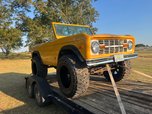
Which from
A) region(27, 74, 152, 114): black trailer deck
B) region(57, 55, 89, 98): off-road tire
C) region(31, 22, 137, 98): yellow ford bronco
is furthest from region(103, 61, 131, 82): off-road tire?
region(57, 55, 89, 98): off-road tire

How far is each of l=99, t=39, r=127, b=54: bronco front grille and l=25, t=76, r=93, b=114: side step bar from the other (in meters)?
1.39

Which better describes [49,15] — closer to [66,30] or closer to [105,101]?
[66,30]

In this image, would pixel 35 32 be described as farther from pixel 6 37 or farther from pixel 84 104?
pixel 84 104

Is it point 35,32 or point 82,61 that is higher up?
point 35,32

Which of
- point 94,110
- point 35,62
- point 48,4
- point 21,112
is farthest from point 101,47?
point 48,4

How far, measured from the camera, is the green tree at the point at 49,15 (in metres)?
30.5

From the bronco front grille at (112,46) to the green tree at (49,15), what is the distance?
22634 millimetres

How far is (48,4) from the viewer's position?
34.5 m

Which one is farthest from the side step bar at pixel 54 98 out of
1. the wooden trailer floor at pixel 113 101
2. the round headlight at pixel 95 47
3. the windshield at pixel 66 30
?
the windshield at pixel 66 30

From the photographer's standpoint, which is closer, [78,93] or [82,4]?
[78,93]

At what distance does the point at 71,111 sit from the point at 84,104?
1.25 ft

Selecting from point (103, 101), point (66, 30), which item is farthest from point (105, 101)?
point (66, 30)

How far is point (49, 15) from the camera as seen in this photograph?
32.1 meters

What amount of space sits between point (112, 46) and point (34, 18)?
30.1 meters
